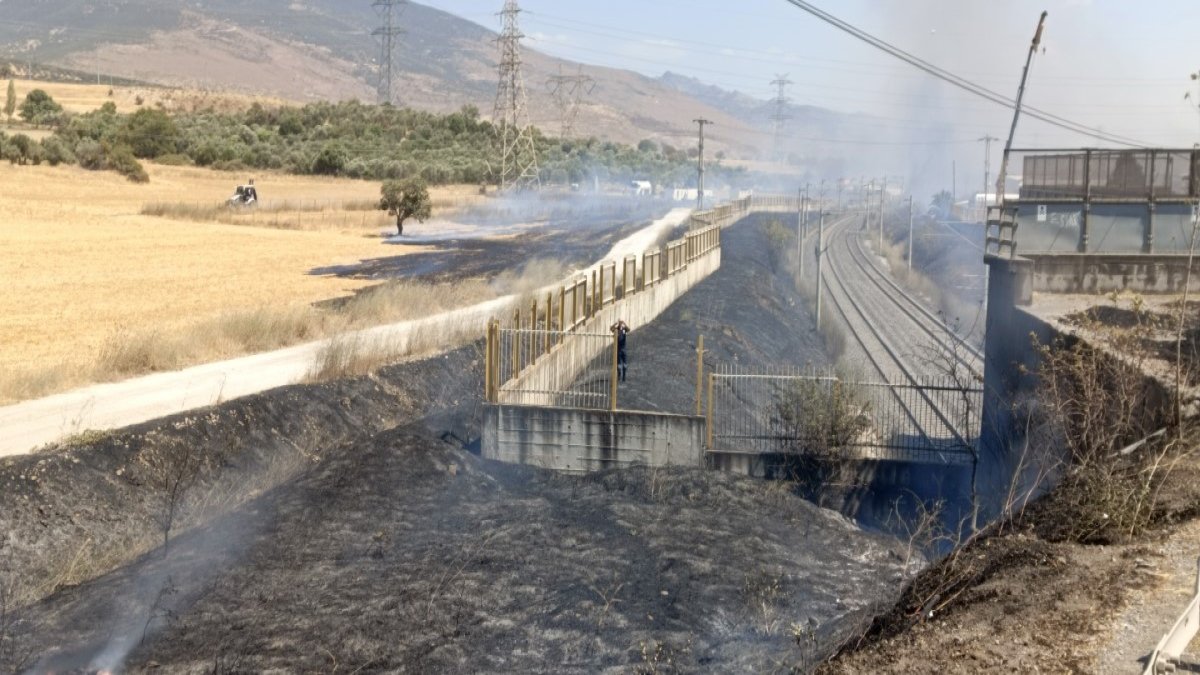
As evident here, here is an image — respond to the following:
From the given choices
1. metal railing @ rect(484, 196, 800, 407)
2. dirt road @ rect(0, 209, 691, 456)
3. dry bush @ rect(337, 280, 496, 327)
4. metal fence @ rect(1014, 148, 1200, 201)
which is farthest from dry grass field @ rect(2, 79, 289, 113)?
metal fence @ rect(1014, 148, 1200, 201)

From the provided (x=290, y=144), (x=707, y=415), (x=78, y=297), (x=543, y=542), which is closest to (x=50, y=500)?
(x=543, y=542)

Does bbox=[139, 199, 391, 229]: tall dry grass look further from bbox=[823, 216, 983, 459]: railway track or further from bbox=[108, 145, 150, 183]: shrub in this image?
bbox=[823, 216, 983, 459]: railway track

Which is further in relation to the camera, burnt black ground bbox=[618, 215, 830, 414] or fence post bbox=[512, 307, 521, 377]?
burnt black ground bbox=[618, 215, 830, 414]

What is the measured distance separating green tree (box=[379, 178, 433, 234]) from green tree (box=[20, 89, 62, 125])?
49.0 m

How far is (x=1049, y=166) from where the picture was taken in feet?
86.1

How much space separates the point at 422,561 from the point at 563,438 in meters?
4.71

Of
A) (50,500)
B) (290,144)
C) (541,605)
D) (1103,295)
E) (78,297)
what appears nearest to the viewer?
(541,605)

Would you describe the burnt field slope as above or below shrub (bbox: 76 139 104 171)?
below

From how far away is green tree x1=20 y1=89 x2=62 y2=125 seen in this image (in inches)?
4042

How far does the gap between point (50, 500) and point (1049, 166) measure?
1958cm

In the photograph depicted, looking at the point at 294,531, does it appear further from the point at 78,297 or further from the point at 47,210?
the point at 47,210

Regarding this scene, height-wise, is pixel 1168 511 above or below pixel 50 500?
above

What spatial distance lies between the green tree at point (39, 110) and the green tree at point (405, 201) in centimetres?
4898

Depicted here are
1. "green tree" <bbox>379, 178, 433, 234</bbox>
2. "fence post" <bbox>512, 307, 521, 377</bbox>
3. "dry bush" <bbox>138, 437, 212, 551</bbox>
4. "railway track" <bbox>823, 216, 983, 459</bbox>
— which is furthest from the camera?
"green tree" <bbox>379, 178, 433, 234</bbox>
